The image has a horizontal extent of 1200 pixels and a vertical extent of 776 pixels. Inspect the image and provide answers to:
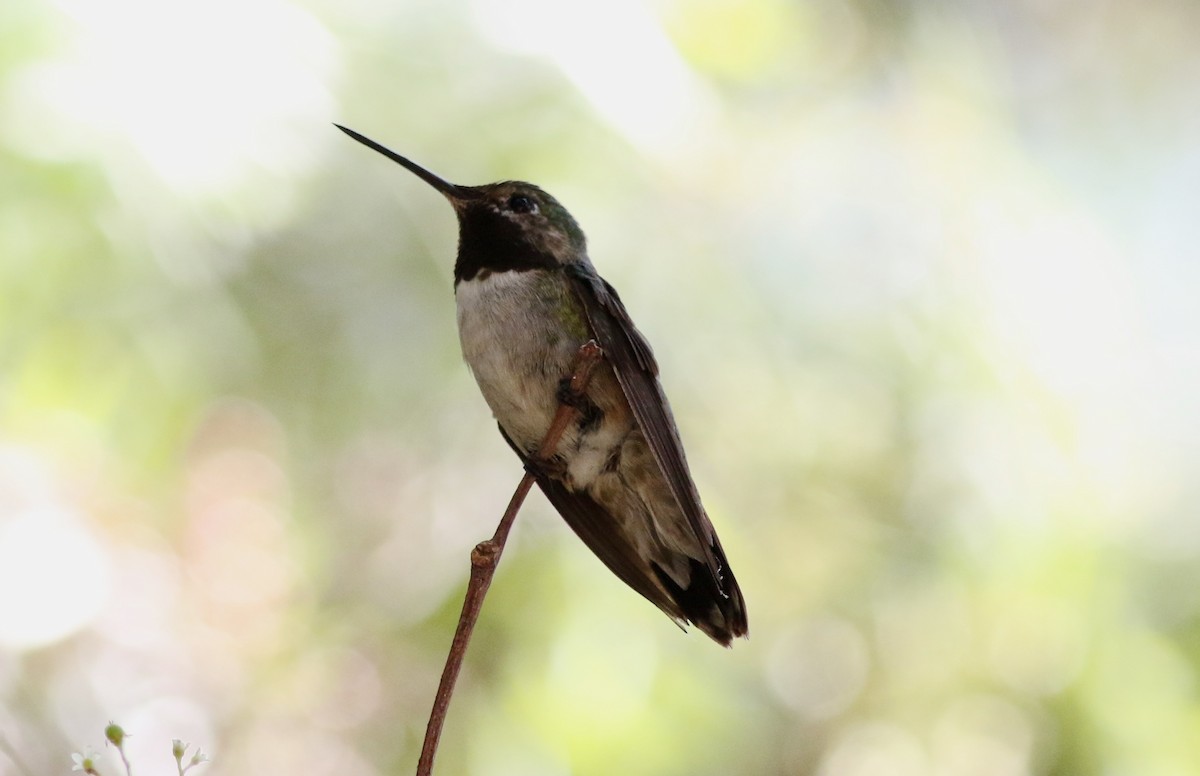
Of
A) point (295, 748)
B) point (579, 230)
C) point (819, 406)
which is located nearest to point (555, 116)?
point (579, 230)

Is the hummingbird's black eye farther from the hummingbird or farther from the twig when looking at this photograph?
the twig

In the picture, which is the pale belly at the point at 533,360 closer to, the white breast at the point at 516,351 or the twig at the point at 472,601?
the white breast at the point at 516,351

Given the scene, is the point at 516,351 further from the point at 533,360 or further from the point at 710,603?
the point at 710,603

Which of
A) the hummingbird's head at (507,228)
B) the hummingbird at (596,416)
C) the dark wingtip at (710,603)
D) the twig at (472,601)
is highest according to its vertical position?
the hummingbird's head at (507,228)

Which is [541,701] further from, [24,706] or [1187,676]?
[1187,676]

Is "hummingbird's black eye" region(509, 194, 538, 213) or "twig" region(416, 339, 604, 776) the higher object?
"hummingbird's black eye" region(509, 194, 538, 213)

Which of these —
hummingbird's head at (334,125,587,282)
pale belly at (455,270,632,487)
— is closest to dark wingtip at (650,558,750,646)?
pale belly at (455,270,632,487)

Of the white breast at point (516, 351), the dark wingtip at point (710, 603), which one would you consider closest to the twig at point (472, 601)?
the white breast at point (516, 351)

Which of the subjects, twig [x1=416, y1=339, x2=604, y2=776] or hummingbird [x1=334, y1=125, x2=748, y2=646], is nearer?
twig [x1=416, y1=339, x2=604, y2=776]
